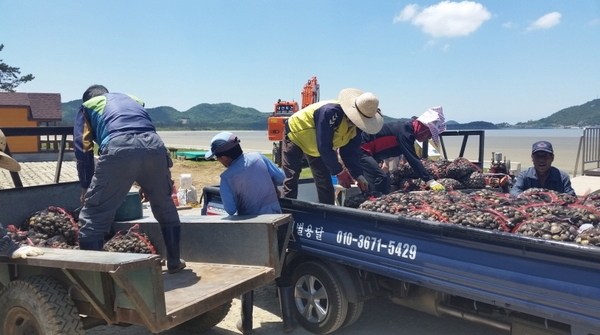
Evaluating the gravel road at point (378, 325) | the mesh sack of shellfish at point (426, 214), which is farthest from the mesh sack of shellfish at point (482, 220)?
the gravel road at point (378, 325)

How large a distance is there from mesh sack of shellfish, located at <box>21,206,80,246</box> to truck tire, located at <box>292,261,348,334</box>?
2.12m

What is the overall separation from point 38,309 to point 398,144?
4126 millimetres

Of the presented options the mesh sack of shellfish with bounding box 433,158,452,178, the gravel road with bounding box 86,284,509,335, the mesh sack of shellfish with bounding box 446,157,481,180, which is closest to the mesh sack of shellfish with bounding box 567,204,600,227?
the gravel road with bounding box 86,284,509,335

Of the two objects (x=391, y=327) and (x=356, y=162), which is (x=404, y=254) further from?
(x=356, y=162)

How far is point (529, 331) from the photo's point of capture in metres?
2.88

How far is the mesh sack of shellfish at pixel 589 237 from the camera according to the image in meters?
2.78

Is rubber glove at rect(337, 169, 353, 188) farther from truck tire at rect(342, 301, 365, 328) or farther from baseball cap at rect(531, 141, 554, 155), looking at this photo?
baseball cap at rect(531, 141, 554, 155)

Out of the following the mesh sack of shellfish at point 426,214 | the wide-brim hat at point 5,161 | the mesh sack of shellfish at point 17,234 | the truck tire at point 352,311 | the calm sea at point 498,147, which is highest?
the wide-brim hat at point 5,161

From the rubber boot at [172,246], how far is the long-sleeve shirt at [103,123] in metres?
0.75

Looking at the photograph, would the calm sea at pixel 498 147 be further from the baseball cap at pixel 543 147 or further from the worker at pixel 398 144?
the baseball cap at pixel 543 147

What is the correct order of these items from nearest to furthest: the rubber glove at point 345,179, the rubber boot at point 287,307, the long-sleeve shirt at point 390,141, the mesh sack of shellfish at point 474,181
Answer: the rubber boot at point 287,307, the rubber glove at point 345,179, the long-sleeve shirt at point 390,141, the mesh sack of shellfish at point 474,181

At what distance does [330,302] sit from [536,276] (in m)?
1.73

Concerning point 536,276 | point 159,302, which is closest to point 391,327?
point 536,276

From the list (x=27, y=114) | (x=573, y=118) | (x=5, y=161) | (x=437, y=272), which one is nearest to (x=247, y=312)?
(x=437, y=272)
